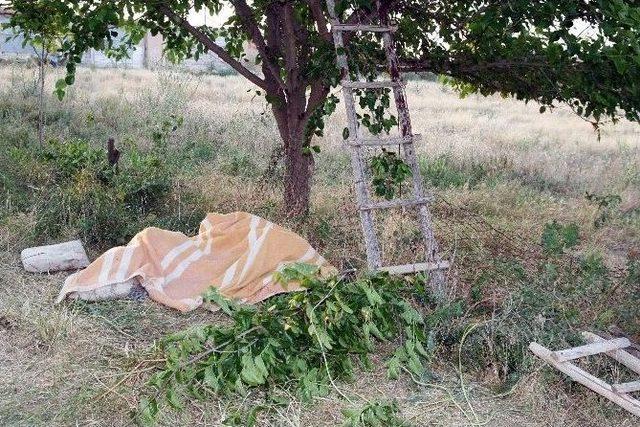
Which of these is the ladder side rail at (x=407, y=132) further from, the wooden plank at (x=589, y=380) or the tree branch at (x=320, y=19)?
the wooden plank at (x=589, y=380)

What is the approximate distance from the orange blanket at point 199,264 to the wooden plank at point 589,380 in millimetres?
1753

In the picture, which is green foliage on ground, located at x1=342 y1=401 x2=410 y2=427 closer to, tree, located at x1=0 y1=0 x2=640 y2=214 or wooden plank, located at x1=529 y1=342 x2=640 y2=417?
wooden plank, located at x1=529 y1=342 x2=640 y2=417

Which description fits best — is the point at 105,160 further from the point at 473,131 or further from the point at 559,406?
the point at 473,131

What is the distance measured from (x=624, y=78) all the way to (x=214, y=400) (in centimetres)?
346

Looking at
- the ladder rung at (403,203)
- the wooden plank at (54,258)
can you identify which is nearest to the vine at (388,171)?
the ladder rung at (403,203)

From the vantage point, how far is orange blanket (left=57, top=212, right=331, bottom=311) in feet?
16.4

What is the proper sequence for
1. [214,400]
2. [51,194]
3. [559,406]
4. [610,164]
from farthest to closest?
[610,164]
[51,194]
[559,406]
[214,400]

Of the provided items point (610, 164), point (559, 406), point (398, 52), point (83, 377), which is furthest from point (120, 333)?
point (610, 164)

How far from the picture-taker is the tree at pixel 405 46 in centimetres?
477

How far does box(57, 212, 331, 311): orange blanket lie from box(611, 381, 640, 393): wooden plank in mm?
2126

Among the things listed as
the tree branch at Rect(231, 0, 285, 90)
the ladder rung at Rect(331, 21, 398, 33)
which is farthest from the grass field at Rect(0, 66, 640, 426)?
the ladder rung at Rect(331, 21, 398, 33)

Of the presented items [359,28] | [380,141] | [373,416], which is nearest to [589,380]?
[373,416]

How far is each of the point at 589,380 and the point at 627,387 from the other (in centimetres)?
21

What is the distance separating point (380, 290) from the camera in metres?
4.18
